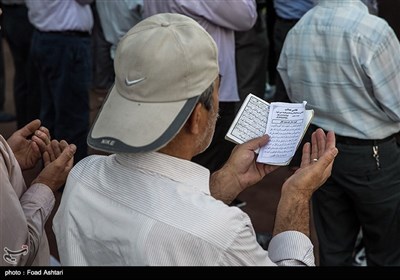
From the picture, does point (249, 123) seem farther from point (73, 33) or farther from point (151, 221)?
point (73, 33)

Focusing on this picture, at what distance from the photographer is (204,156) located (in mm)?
4094

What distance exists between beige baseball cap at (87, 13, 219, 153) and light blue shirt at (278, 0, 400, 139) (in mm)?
1443

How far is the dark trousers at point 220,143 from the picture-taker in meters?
4.08

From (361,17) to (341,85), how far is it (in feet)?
1.03

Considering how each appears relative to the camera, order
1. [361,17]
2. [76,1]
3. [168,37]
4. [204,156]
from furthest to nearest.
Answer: [76,1] < [204,156] < [361,17] < [168,37]

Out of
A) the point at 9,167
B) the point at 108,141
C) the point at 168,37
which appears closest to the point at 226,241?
the point at 108,141

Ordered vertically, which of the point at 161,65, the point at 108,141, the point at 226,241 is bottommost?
the point at 226,241

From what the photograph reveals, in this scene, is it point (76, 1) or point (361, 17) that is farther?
point (76, 1)

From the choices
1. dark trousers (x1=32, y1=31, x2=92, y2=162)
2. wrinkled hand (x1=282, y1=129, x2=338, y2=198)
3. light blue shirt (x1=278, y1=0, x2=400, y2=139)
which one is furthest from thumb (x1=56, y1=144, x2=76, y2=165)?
dark trousers (x1=32, y1=31, x2=92, y2=162)

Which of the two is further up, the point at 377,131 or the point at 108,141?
the point at 108,141

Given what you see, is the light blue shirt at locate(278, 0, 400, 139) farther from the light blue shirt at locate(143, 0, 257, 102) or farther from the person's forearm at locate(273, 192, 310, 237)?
the person's forearm at locate(273, 192, 310, 237)

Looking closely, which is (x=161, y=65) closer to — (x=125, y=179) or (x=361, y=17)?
(x=125, y=179)

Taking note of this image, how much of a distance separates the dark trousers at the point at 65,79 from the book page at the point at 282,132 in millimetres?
2769

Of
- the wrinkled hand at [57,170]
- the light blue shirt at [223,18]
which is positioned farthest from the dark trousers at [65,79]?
the wrinkled hand at [57,170]
